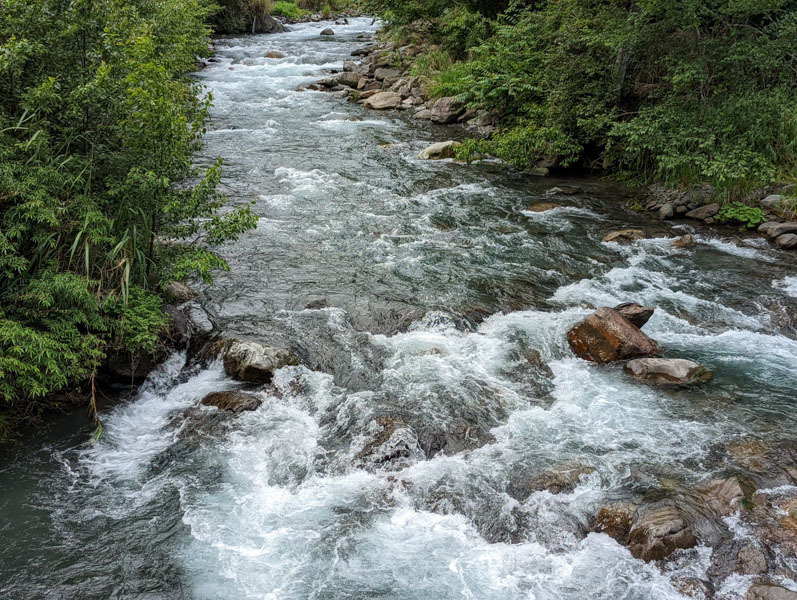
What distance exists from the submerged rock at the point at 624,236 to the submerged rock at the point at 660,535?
23.1ft

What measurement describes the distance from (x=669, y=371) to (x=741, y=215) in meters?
6.13

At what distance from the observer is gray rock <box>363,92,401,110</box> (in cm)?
2175

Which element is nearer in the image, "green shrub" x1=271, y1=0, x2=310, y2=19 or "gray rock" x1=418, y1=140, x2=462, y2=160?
"gray rock" x1=418, y1=140, x2=462, y2=160

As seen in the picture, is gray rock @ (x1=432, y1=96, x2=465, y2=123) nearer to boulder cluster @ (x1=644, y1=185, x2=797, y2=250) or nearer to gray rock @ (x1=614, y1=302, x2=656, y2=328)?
boulder cluster @ (x1=644, y1=185, x2=797, y2=250)

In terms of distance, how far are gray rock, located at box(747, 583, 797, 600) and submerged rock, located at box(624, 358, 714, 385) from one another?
304 cm

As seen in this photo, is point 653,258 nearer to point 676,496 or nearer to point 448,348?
point 448,348

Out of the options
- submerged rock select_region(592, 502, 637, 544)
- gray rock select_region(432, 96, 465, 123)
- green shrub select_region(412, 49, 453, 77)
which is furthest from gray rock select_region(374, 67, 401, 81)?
submerged rock select_region(592, 502, 637, 544)

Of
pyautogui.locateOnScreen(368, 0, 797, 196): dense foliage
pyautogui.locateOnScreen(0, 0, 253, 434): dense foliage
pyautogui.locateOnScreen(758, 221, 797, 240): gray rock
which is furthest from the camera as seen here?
pyautogui.locateOnScreen(368, 0, 797, 196): dense foliage

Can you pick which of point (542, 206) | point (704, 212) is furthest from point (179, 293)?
point (704, 212)

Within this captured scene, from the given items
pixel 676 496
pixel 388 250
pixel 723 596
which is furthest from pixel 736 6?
pixel 723 596

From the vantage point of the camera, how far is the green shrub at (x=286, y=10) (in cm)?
4422

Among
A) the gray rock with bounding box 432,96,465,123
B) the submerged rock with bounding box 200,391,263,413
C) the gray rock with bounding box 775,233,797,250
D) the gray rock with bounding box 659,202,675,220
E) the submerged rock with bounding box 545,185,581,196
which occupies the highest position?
the gray rock with bounding box 432,96,465,123

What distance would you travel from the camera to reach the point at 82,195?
6.87 m

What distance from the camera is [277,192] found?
13445mm
